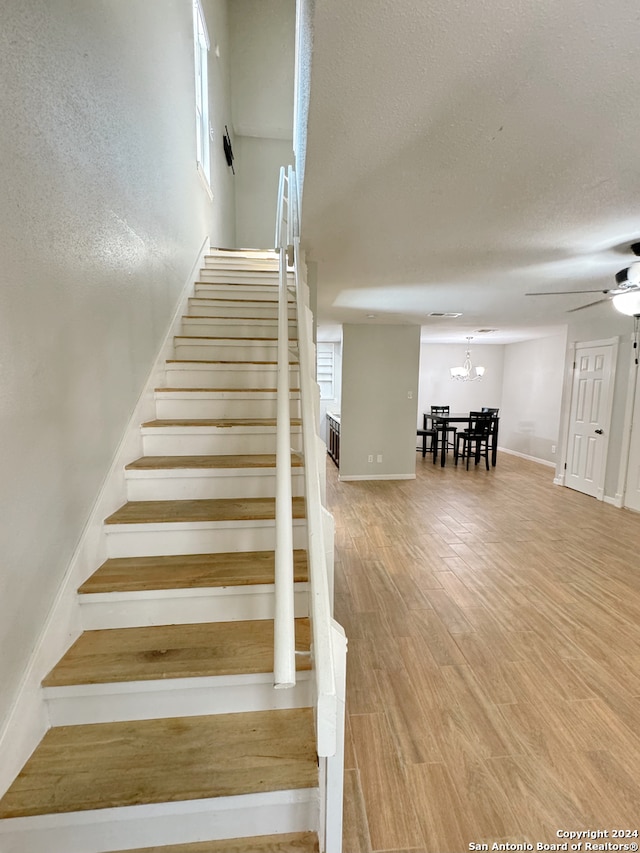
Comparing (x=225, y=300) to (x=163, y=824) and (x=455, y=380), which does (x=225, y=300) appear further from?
(x=455, y=380)

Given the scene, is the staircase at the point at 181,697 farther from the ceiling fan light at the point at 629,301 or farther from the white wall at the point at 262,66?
the white wall at the point at 262,66

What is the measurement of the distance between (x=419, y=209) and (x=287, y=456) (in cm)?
167

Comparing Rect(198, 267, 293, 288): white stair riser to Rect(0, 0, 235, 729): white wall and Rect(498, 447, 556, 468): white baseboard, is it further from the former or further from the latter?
Rect(498, 447, 556, 468): white baseboard

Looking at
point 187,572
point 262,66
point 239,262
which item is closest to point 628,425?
point 239,262

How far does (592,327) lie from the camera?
5.32 meters

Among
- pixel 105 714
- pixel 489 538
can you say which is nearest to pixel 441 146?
pixel 105 714

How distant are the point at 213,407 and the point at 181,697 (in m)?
1.45

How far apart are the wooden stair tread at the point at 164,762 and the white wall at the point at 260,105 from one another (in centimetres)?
646

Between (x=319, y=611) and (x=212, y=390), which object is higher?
(x=212, y=390)

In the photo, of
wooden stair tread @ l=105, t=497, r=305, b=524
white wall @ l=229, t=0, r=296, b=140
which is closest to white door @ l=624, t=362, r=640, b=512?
wooden stair tread @ l=105, t=497, r=305, b=524

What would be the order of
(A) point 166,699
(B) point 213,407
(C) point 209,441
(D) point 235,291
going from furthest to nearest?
(D) point 235,291 < (B) point 213,407 < (C) point 209,441 < (A) point 166,699

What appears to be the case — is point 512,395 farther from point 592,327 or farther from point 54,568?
point 54,568

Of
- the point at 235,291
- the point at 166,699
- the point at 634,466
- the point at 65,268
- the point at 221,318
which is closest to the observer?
the point at 166,699

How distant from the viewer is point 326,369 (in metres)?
8.69
